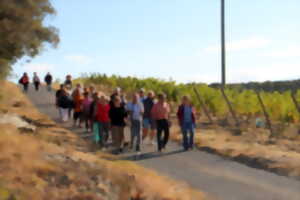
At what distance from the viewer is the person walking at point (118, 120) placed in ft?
51.8

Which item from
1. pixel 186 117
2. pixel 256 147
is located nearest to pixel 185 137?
pixel 186 117

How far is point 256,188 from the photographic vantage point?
1135 cm

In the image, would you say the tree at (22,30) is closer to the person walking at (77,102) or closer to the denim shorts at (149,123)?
the person walking at (77,102)

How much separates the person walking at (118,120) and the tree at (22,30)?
7.18 meters

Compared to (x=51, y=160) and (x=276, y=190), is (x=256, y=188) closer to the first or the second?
(x=276, y=190)

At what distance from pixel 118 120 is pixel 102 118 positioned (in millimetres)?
986

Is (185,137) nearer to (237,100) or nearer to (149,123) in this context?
(149,123)

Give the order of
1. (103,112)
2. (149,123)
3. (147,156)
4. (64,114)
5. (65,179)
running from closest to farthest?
(65,179) → (147,156) → (103,112) → (149,123) → (64,114)

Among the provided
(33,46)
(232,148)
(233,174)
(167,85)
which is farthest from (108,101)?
(167,85)

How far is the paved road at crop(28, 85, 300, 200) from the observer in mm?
10841

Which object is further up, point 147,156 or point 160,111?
point 160,111

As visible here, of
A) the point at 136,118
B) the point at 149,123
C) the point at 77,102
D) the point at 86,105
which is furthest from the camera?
the point at 77,102

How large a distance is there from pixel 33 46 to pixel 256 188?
1513cm

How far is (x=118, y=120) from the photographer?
15.9m
